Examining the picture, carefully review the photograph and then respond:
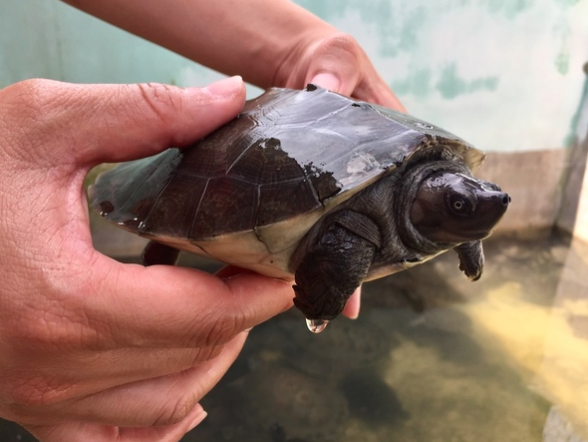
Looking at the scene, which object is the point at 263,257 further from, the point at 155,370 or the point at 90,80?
the point at 90,80

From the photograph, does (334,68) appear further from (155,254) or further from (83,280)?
(83,280)

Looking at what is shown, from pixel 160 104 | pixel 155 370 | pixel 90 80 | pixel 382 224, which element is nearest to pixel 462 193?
pixel 382 224

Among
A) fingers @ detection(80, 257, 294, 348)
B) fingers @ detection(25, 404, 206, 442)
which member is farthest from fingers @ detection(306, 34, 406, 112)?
fingers @ detection(25, 404, 206, 442)

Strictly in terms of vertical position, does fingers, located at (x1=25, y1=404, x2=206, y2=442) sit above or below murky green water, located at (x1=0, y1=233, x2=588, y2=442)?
above

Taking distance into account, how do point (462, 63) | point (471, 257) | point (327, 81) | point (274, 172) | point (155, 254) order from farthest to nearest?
1. point (462, 63)
2. point (155, 254)
3. point (327, 81)
4. point (471, 257)
5. point (274, 172)

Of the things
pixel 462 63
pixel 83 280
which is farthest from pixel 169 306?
pixel 462 63

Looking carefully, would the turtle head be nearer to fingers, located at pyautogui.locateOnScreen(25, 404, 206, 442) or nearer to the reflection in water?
fingers, located at pyautogui.locateOnScreen(25, 404, 206, 442)
